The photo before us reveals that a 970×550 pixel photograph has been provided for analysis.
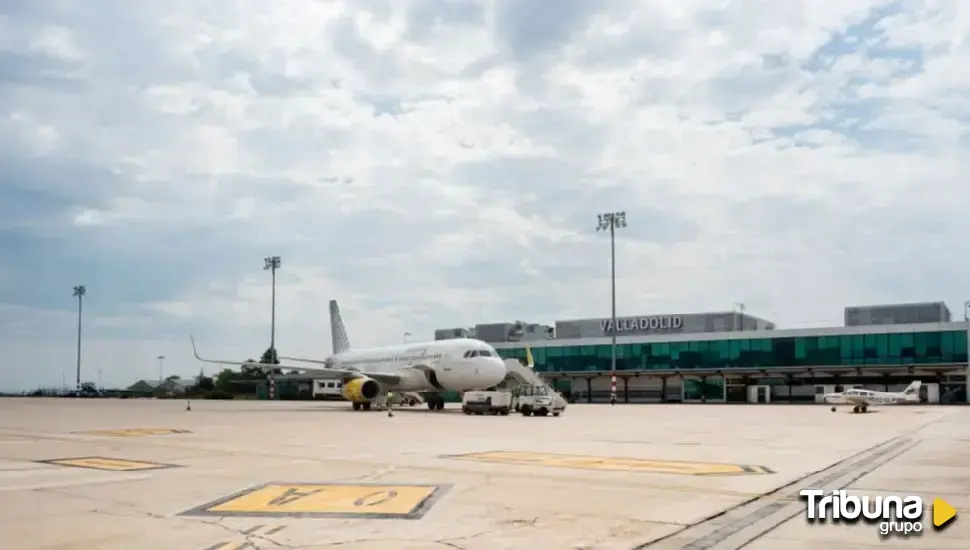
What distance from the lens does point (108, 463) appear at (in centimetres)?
1973

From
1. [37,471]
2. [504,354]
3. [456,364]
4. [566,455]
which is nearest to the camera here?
[37,471]

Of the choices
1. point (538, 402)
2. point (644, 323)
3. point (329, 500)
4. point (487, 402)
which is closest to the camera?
point (329, 500)

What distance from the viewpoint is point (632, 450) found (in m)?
23.8

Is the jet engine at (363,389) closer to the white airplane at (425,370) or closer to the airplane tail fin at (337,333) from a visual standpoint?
the white airplane at (425,370)

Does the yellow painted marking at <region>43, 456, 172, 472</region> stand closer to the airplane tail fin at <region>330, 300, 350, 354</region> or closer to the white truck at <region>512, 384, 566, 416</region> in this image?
the white truck at <region>512, 384, 566, 416</region>

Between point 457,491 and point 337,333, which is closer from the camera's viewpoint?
point 457,491

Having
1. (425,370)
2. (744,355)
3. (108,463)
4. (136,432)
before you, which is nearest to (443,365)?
(425,370)

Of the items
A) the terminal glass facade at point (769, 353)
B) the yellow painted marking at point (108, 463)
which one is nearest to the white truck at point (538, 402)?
the yellow painted marking at point (108, 463)

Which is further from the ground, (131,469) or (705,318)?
(705,318)

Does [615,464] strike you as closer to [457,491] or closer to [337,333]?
[457,491]

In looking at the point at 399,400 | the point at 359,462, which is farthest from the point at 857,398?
the point at 359,462

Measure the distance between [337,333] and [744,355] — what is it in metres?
46.7

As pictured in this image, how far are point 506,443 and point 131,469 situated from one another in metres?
11.4

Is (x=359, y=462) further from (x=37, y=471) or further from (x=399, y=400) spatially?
(x=399, y=400)
